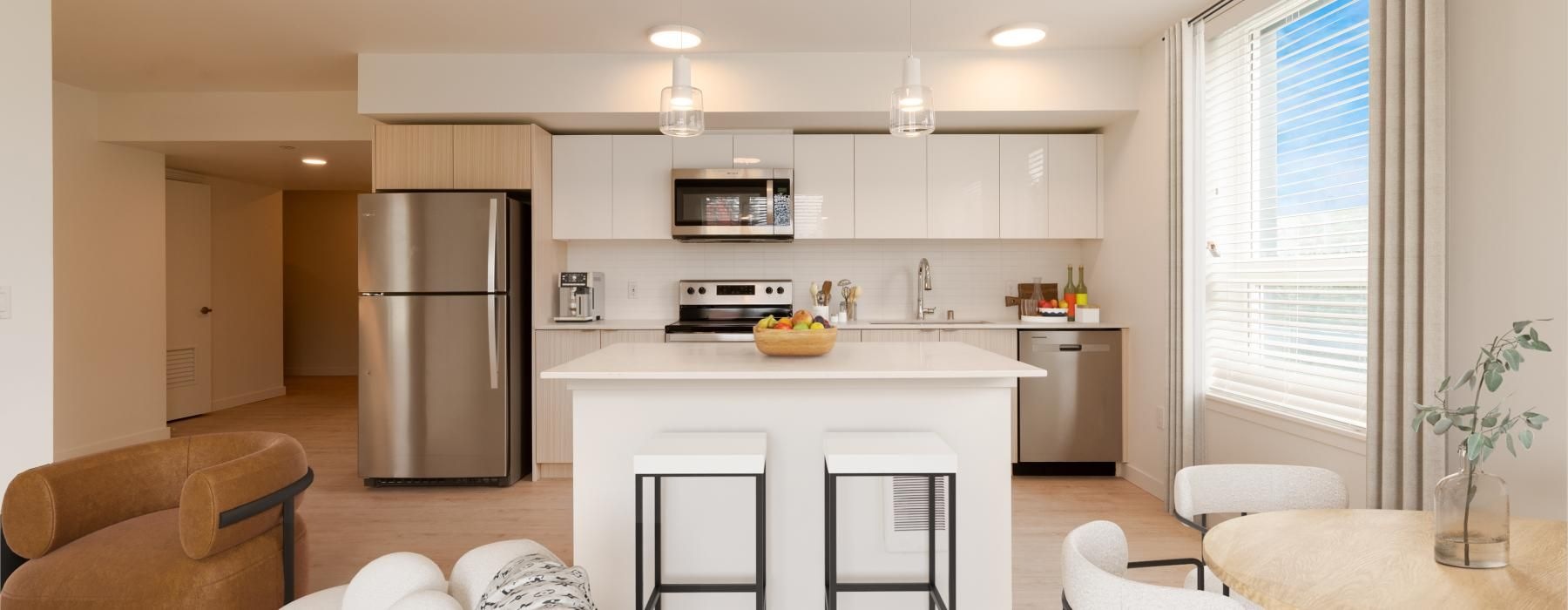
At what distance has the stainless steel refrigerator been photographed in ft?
13.7

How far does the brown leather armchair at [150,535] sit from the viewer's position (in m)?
2.01

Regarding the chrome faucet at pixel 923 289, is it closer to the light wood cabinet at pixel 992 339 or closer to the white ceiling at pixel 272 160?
the light wood cabinet at pixel 992 339

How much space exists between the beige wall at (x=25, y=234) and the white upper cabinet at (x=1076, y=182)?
462 cm

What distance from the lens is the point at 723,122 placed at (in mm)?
4531

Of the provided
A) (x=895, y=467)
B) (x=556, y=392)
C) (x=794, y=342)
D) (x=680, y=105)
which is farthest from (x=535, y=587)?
(x=556, y=392)

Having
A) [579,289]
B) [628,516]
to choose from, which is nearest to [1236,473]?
[628,516]

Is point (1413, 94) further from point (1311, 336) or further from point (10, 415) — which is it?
point (10, 415)

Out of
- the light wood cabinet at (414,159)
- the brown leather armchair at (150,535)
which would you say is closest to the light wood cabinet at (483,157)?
the light wood cabinet at (414,159)

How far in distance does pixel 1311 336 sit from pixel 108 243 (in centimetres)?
703

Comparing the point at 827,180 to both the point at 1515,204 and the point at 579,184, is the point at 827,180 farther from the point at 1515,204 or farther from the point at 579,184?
the point at 1515,204

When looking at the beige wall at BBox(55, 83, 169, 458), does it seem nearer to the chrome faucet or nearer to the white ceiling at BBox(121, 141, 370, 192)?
the white ceiling at BBox(121, 141, 370, 192)

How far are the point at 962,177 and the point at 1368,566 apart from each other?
3594 mm

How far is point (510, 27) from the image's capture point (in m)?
3.82

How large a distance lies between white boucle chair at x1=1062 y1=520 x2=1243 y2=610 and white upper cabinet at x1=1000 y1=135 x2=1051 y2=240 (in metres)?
3.43
